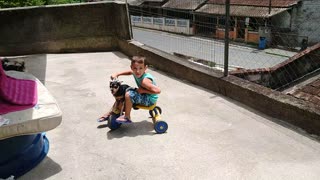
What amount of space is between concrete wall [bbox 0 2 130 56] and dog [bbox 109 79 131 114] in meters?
4.43

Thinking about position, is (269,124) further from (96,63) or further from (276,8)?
(276,8)

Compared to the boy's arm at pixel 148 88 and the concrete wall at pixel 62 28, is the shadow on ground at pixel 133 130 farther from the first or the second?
the concrete wall at pixel 62 28

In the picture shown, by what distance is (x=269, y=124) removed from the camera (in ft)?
14.0

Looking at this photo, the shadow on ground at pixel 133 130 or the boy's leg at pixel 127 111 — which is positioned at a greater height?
the boy's leg at pixel 127 111

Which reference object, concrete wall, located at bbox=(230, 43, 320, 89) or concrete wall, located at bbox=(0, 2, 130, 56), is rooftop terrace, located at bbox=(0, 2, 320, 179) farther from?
concrete wall, located at bbox=(230, 43, 320, 89)

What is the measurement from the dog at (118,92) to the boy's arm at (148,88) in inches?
9.9

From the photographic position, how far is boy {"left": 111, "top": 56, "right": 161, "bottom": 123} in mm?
3989

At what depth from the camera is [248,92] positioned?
4789 mm

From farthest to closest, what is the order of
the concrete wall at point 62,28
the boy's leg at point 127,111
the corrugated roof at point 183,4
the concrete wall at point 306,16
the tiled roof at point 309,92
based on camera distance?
1. the corrugated roof at point 183,4
2. the concrete wall at point 306,16
3. the concrete wall at point 62,28
4. the tiled roof at point 309,92
5. the boy's leg at point 127,111

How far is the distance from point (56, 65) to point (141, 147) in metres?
4.55

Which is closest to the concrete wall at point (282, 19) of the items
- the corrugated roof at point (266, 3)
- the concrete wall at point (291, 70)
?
the corrugated roof at point (266, 3)

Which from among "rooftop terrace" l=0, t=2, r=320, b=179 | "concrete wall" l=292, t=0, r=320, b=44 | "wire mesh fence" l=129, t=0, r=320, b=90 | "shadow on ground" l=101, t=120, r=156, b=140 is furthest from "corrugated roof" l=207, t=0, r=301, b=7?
"shadow on ground" l=101, t=120, r=156, b=140

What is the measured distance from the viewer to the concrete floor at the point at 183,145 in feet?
11.0

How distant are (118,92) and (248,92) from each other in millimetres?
1844
